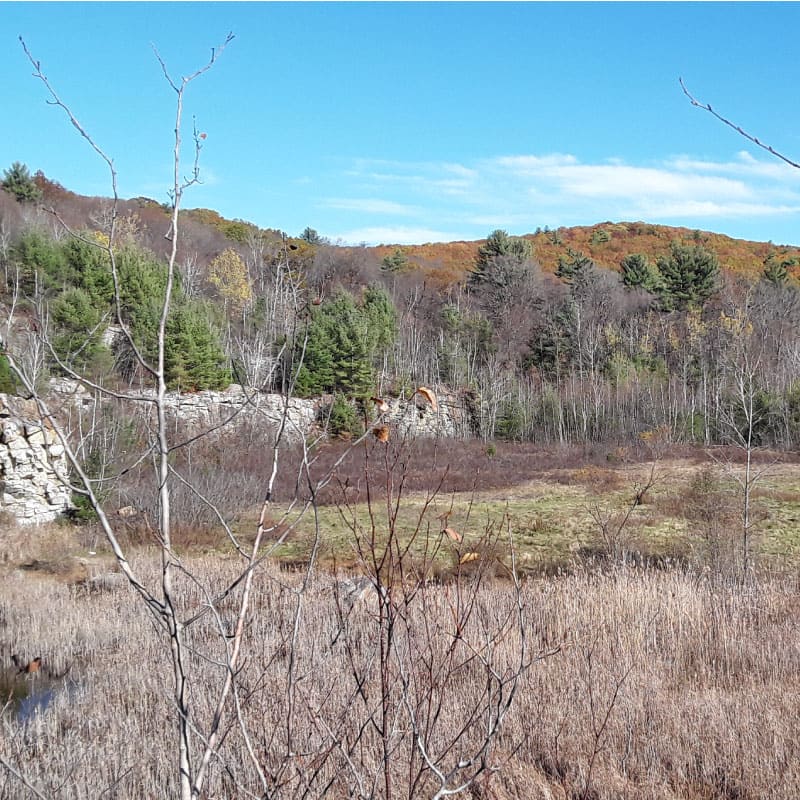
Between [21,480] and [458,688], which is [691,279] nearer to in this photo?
[21,480]

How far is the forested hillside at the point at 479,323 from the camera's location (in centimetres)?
2561

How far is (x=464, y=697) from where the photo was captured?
4.68 m

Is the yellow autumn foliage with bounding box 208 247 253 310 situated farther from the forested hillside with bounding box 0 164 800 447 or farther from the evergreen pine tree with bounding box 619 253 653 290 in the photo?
the evergreen pine tree with bounding box 619 253 653 290

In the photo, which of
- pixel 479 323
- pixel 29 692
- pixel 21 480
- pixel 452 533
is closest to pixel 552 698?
pixel 452 533

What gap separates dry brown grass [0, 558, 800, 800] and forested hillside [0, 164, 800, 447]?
12.6 meters

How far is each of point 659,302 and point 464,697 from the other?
41.8m

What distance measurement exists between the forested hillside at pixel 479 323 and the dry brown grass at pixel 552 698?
1258 centimetres

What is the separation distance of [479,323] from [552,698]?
34502mm

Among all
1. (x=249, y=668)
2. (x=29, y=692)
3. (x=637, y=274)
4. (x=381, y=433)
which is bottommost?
(x=29, y=692)

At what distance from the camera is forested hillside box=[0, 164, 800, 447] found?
2561cm

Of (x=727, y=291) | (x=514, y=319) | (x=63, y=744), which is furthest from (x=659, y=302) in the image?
(x=63, y=744)

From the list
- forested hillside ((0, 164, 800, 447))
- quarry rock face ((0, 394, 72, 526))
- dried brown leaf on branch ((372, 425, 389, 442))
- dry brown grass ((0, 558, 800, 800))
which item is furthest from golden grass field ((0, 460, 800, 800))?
forested hillside ((0, 164, 800, 447))

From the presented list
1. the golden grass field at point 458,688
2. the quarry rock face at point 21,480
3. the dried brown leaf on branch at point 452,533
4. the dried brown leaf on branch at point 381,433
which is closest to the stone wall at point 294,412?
the quarry rock face at point 21,480

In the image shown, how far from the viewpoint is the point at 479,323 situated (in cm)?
3838
